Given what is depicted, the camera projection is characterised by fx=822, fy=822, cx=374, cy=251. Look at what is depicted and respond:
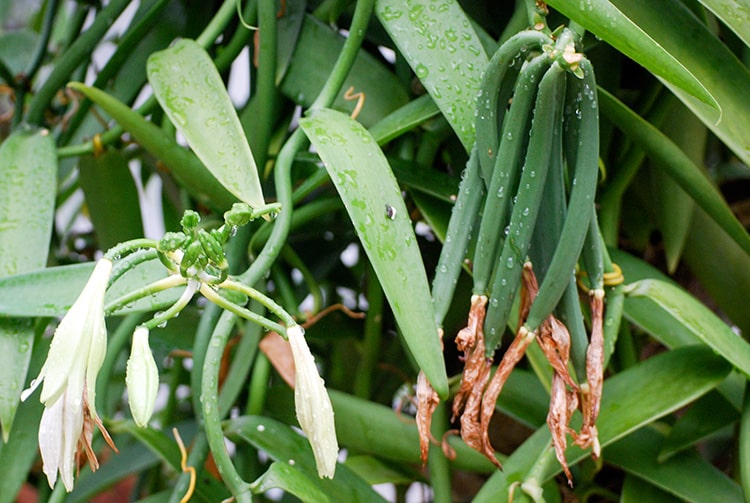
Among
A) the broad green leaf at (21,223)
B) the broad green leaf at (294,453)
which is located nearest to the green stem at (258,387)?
the broad green leaf at (294,453)

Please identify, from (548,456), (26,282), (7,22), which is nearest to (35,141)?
(26,282)

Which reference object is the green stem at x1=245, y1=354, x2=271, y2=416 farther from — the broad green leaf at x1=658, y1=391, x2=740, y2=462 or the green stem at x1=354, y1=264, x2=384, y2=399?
the broad green leaf at x1=658, y1=391, x2=740, y2=462

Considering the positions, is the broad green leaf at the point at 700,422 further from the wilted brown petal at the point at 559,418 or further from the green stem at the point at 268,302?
the green stem at the point at 268,302

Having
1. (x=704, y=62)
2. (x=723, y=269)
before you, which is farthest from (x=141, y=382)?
(x=723, y=269)

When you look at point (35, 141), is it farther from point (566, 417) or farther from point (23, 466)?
point (566, 417)

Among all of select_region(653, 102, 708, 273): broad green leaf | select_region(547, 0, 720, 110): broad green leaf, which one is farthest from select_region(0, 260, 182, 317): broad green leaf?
select_region(653, 102, 708, 273): broad green leaf

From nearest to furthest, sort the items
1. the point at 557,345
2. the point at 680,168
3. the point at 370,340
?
the point at 557,345, the point at 680,168, the point at 370,340

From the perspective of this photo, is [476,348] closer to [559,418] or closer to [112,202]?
[559,418]
